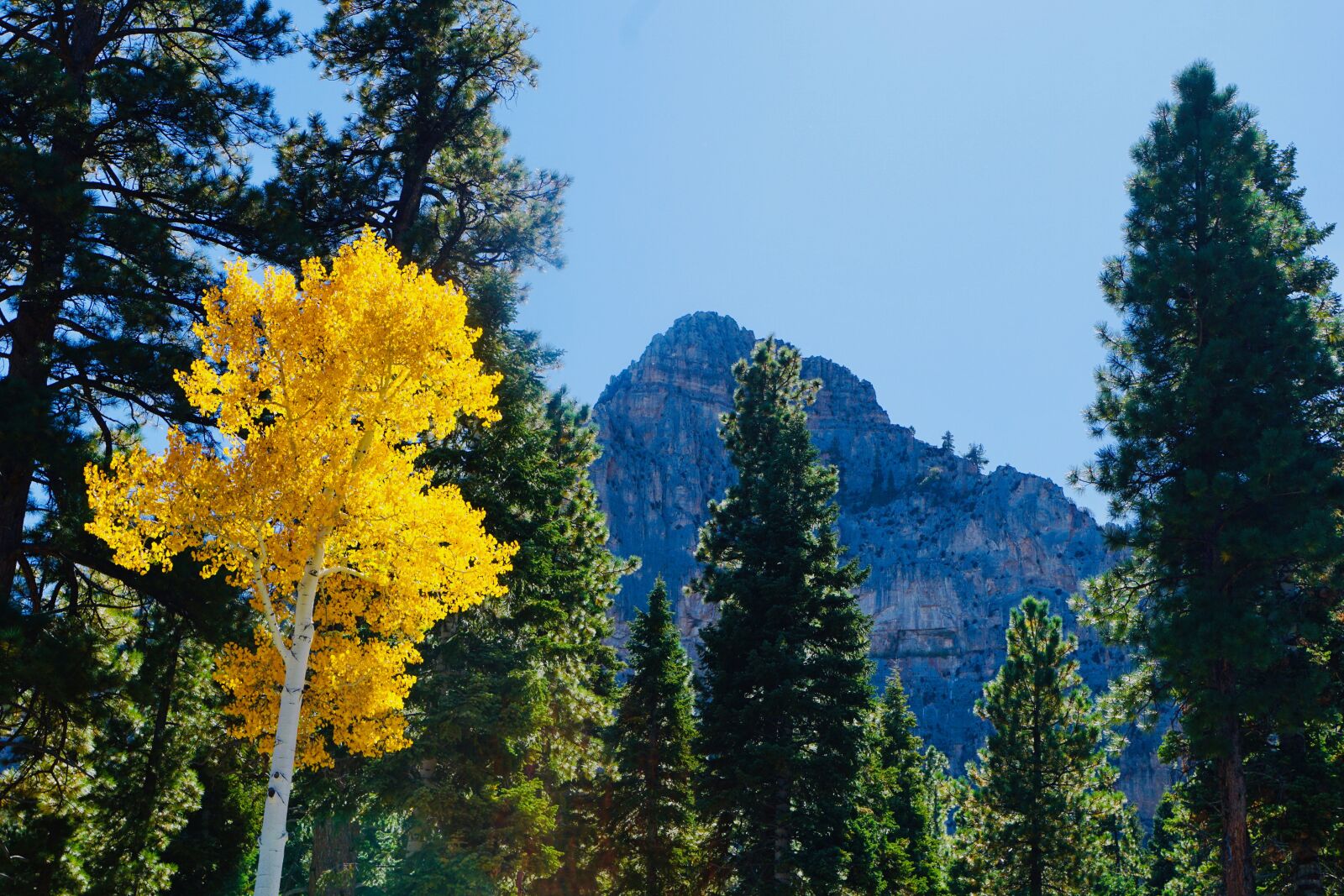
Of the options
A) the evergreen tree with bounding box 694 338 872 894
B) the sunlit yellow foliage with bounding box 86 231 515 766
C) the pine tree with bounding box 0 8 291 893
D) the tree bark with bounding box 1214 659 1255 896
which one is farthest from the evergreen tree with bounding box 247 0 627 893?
the tree bark with bounding box 1214 659 1255 896

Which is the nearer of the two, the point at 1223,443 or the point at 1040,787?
the point at 1223,443

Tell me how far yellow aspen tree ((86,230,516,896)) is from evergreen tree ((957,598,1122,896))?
19933mm

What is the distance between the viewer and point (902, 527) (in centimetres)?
15100

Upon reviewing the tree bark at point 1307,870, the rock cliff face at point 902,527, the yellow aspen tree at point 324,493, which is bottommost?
the tree bark at point 1307,870

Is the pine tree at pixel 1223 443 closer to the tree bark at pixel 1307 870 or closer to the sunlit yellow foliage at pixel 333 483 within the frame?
the tree bark at pixel 1307 870

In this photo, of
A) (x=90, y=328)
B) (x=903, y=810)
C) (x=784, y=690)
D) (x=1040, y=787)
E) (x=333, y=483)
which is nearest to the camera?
(x=333, y=483)

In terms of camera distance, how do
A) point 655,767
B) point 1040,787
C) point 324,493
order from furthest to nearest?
1. point 1040,787
2. point 655,767
3. point 324,493

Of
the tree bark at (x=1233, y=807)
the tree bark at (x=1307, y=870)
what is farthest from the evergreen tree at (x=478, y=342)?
the tree bark at (x=1307, y=870)

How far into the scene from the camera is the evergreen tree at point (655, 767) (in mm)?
21531

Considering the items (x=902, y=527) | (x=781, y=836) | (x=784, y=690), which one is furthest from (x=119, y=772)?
(x=902, y=527)

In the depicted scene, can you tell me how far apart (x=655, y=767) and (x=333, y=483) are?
15.3 m

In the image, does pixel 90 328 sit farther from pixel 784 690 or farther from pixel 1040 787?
pixel 1040 787

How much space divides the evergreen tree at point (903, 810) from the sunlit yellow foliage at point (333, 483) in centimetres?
1778

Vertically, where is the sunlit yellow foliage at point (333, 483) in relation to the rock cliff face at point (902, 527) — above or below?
below
